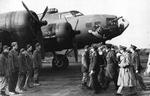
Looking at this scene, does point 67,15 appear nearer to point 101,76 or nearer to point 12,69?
point 101,76

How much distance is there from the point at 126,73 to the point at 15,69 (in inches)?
161

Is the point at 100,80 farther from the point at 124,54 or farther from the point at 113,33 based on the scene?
the point at 113,33

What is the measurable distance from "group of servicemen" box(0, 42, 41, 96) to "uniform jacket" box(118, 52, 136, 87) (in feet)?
12.8

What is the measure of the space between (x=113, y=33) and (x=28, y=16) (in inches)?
227

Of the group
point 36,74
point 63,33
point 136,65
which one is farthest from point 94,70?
point 63,33

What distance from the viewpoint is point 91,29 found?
19297 mm

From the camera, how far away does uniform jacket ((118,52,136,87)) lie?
10.1 metres

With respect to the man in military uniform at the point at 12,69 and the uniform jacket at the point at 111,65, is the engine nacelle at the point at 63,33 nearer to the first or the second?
the man in military uniform at the point at 12,69

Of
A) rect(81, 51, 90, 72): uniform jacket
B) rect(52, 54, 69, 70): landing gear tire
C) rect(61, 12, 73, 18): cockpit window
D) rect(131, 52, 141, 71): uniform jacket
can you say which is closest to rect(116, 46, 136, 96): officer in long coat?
rect(131, 52, 141, 71): uniform jacket

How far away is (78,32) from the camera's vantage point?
1881 centimetres

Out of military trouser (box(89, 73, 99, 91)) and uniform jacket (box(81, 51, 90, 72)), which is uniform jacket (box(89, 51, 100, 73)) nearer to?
military trouser (box(89, 73, 99, 91))

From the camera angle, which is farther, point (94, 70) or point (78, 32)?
point (78, 32)

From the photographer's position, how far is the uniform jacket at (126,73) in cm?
1005

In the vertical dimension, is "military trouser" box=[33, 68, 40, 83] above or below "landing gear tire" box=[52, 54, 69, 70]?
above
